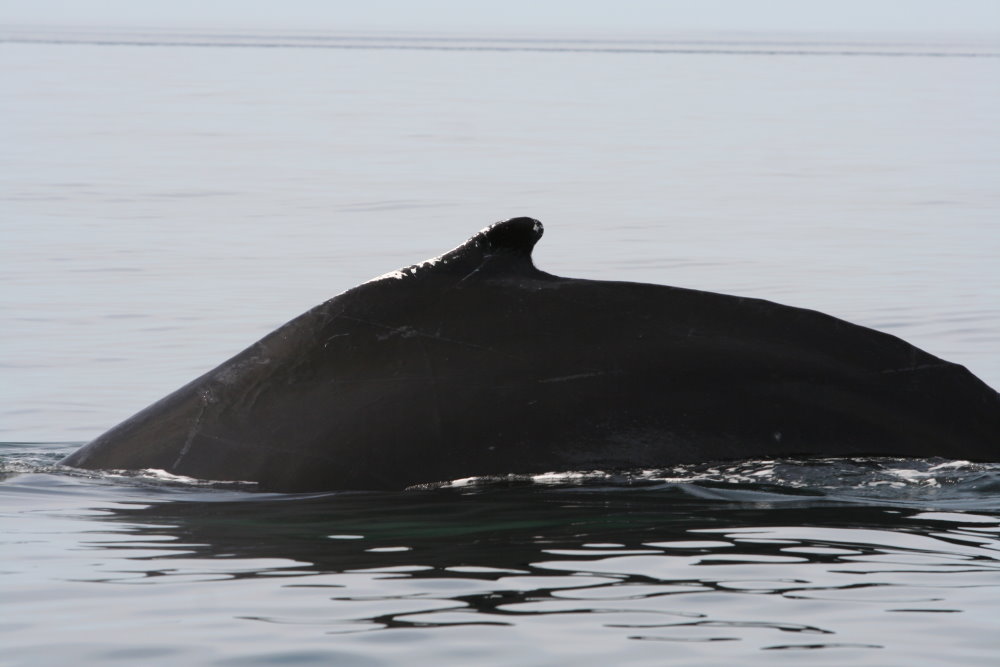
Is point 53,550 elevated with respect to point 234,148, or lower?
lower

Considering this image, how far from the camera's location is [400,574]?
7.53 meters

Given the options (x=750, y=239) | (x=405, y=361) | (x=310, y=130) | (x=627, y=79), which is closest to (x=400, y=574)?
(x=405, y=361)

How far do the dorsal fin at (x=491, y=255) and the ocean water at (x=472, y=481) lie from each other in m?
0.93

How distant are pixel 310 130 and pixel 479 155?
9517 mm

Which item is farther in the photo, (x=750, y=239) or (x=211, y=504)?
(x=750, y=239)

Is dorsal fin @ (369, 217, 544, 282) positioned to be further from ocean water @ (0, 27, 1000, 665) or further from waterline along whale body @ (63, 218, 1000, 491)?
ocean water @ (0, 27, 1000, 665)

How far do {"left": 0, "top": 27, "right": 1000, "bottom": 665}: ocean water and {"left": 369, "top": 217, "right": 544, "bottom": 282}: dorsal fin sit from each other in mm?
932

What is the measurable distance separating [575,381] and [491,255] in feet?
2.10

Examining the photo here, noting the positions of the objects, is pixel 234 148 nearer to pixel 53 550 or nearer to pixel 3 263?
pixel 3 263

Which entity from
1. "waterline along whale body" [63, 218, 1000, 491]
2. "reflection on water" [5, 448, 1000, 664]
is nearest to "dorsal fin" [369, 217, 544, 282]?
"waterline along whale body" [63, 218, 1000, 491]

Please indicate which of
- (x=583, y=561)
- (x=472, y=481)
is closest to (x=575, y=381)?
(x=472, y=481)

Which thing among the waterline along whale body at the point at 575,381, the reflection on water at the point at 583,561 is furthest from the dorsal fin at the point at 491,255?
the reflection on water at the point at 583,561

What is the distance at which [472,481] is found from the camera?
8.38 m

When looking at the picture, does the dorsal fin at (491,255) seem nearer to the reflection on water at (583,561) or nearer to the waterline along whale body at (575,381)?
the waterline along whale body at (575,381)
